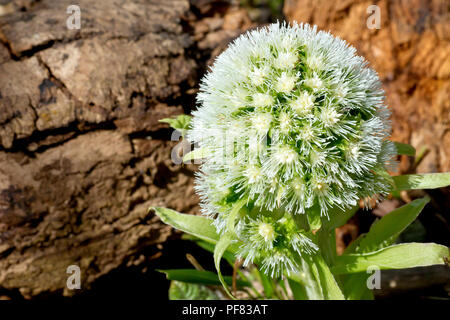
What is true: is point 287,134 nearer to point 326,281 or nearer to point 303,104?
point 303,104

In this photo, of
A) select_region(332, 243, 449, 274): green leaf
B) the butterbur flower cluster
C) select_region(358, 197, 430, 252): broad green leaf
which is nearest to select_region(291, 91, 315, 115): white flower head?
the butterbur flower cluster

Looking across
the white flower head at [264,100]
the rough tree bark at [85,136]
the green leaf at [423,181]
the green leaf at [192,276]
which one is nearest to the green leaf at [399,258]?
the green leaf at [423,181]

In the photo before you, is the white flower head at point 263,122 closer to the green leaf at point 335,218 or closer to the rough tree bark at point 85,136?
the green leaf at point 335,218

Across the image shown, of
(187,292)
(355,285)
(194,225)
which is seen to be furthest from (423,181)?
(187,292)

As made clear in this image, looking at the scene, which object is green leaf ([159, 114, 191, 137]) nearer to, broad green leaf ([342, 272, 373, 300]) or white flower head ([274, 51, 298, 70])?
white flower head ([274, 51, 298, 70])

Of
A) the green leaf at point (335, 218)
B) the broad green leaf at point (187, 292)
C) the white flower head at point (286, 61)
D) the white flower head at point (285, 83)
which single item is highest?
the white flower head at point (286, 61)

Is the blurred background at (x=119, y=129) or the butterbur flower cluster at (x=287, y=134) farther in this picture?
the blurred background at (x=119, y=129)
